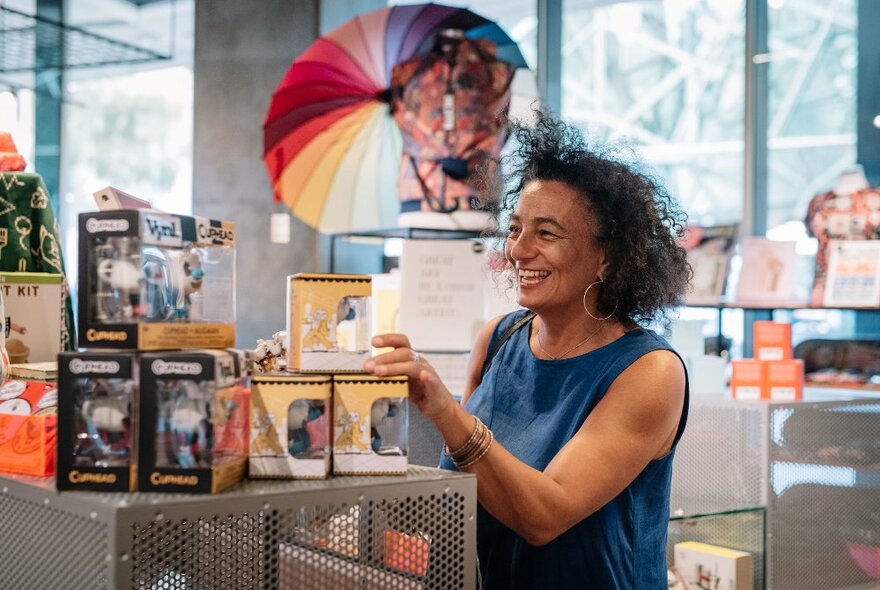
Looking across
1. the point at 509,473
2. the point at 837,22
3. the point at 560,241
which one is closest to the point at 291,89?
the point at 560,241

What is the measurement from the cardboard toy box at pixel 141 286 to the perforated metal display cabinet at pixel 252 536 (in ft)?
0.62

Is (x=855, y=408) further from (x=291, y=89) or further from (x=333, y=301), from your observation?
(x=333, y=301)

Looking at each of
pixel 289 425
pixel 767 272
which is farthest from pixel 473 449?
pixel 767 272

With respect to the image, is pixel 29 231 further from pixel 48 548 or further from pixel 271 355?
pixel 48 548

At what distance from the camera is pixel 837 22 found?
17.4 ft

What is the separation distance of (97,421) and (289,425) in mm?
230

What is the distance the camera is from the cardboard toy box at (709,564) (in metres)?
2.79

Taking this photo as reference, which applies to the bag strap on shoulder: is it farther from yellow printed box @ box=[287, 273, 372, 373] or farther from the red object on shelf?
the red object on shelf

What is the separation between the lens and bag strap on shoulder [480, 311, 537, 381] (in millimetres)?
2029

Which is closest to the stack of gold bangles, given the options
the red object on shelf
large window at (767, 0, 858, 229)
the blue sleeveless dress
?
the blue sleeveless dress

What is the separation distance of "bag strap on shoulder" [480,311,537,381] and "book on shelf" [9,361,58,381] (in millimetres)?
846

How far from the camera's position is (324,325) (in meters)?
1.29

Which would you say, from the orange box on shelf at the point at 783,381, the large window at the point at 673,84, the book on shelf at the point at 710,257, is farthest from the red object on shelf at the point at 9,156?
the large window at the point at 673,84

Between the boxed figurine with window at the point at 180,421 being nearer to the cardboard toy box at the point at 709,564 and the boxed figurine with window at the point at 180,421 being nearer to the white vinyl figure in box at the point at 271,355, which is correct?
the white vinyl figure in box at the point at 271,355
